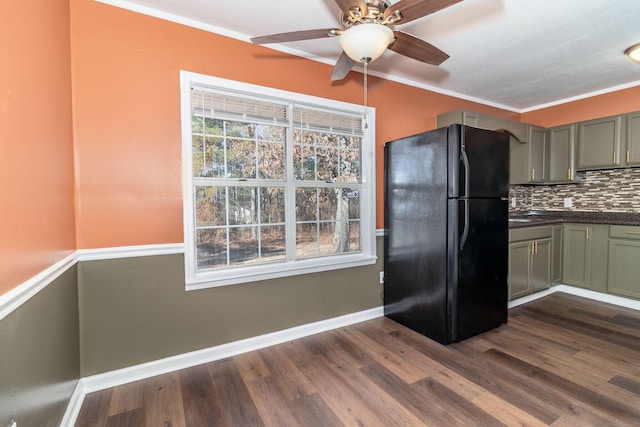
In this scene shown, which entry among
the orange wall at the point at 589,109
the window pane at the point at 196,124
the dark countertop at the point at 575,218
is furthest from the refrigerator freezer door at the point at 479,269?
the orange wall at the point at 589,109

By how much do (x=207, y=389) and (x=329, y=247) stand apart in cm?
147

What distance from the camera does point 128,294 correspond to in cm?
192

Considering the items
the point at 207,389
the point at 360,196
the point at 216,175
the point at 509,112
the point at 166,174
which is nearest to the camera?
the point at 207,389

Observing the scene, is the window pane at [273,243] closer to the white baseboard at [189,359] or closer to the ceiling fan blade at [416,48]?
the white baseboard at [189,359]

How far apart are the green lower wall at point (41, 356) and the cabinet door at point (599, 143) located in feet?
16.5

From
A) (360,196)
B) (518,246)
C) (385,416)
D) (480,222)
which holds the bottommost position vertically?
(385,416)

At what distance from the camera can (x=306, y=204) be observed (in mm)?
2609

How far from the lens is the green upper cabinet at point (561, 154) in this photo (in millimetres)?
3592

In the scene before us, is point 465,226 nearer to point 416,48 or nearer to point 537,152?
point 416,48

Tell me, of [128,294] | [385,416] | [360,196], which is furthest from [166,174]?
[385,416]

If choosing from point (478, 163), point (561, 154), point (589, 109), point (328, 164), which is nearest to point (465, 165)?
point (478, 163)

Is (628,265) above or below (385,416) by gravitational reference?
above

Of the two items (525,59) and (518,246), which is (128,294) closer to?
(518,246)

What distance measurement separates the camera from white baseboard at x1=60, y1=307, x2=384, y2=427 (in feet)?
5.79
